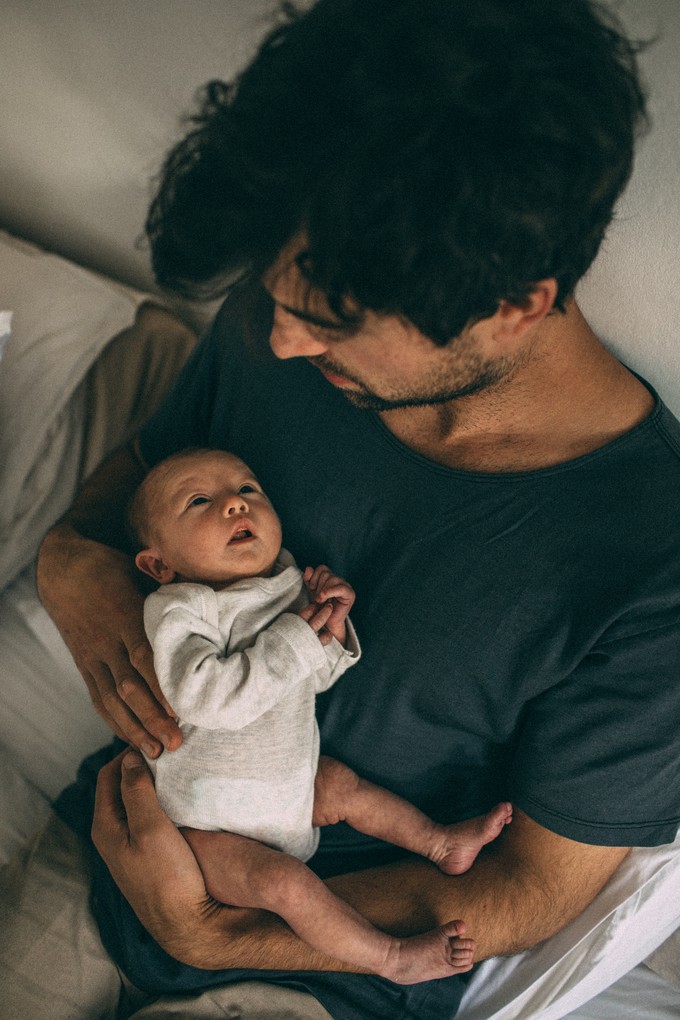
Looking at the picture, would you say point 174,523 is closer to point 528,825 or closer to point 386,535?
point 386,535

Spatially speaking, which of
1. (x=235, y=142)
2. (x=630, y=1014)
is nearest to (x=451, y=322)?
(x=235, y=142)

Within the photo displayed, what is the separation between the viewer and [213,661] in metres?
0.90

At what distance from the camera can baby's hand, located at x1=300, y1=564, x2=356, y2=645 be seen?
0.95 metres

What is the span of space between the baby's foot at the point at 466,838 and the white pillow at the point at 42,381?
3.16 ft

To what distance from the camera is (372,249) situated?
715 mm

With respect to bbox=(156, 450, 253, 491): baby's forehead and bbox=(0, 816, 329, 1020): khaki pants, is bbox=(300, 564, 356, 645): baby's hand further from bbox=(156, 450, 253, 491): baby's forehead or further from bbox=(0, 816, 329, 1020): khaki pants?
bbox=(0, 816, 329, 1020): khaki pants

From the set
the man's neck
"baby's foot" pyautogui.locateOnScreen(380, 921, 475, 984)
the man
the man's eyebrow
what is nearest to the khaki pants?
the man

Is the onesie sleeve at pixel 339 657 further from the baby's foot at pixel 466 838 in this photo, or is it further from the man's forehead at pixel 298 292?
the man's forehead at pixel 298 292

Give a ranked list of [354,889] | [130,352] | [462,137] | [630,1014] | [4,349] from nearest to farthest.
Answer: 1. [462,137]
2. [354,889]
3. [630,1014]
4. [4,349]
5. [130,352]

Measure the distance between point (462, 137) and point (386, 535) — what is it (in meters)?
0.50

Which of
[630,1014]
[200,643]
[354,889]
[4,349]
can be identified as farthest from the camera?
[4,349]

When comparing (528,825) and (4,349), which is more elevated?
(4,349)

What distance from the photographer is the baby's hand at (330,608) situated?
3.11 ft

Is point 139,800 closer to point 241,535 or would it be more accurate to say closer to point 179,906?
point 179,906
